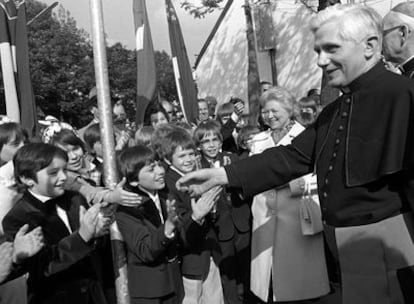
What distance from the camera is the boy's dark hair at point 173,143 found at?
4.50 m

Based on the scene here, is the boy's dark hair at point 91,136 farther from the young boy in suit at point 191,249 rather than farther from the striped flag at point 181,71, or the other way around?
the striped flag at point 181,71

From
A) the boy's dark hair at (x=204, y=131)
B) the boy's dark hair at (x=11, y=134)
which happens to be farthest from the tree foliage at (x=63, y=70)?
the boy's dark hair at (x=11, y=134)

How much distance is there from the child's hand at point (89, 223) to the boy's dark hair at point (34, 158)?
0.51m

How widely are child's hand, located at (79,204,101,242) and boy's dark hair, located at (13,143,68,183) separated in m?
0.51

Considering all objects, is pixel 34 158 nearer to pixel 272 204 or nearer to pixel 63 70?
pixel 272 204

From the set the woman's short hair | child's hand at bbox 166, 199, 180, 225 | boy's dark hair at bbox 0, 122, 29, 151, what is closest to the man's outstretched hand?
child's hand at bbox 166, 199, 180, 225

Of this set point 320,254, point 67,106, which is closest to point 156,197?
point 320,254

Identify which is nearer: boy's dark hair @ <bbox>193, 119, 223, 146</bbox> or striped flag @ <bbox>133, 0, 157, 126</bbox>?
boy's dark hair @ <bbox>193, 119, 223, 146</bbox>

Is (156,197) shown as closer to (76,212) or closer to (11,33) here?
(76,212)

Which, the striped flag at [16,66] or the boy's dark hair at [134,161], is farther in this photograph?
the striped flag at [16,66]

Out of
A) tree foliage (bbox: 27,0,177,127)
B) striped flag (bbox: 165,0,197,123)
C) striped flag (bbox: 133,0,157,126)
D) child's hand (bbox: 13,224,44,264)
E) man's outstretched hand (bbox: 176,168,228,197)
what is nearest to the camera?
child's hand (bbox: 13,224,44,264)

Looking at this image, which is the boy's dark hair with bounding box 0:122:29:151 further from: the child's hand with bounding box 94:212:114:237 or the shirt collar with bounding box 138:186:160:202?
the child's hand with bounding box 94:212:114:237

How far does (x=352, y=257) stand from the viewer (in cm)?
274

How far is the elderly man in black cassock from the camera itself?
257 centimetres
